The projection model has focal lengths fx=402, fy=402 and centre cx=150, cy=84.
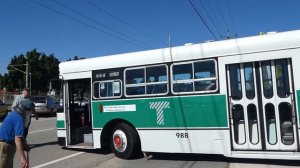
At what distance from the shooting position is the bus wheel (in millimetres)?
9945

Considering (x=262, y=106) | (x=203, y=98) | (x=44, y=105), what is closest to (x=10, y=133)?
(x=203, y=98)

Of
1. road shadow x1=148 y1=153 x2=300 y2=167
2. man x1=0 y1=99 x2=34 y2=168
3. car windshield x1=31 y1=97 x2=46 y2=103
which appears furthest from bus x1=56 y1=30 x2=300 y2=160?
car windshield x1=31 y1=97 x2=46 y2=103

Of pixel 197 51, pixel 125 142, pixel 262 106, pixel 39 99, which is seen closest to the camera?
pixel 262 106

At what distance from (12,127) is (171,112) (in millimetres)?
4204

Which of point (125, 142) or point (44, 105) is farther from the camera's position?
point (44, 105)

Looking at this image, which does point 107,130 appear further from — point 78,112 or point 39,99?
point 39,99

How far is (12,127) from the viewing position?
6.12 meters

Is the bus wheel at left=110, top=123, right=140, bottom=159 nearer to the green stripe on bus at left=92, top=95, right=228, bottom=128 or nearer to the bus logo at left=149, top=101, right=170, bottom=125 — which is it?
the green stripe on bus at left=92, top=95, right=228, bottom=128

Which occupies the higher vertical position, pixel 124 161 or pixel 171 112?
pixel 171 112

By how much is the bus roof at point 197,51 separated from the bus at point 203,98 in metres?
0.02

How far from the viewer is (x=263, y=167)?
329 inches

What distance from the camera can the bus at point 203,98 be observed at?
27.2 feet

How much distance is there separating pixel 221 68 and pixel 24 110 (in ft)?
14.7

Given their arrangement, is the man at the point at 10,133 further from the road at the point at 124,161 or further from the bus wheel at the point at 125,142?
the bus wheel at the point at 125,142
